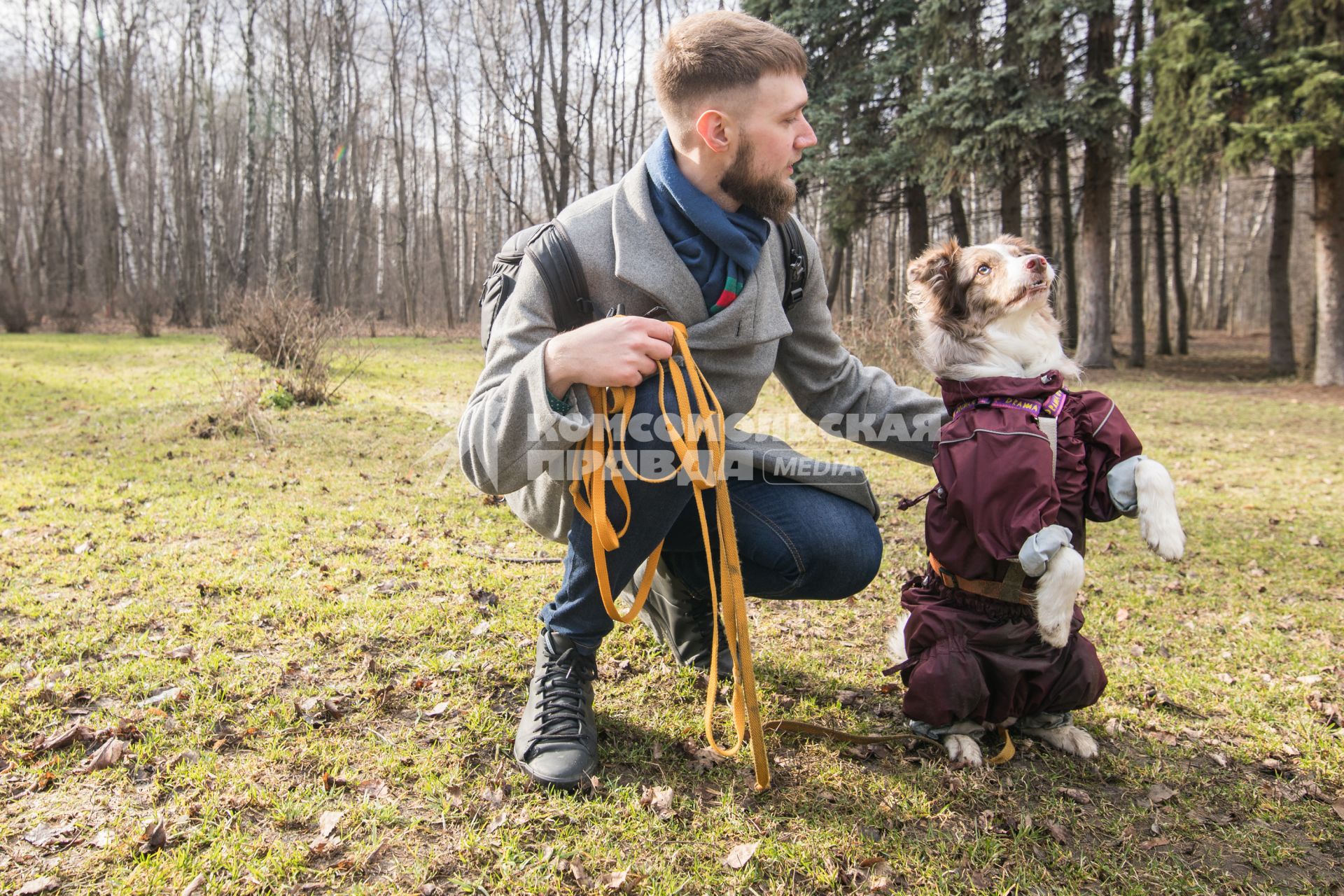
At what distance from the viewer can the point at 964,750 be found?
2268 millimetres

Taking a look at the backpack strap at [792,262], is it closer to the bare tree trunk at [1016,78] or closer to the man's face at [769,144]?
the man's face at [769,144]

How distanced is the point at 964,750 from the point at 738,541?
0.86 metres

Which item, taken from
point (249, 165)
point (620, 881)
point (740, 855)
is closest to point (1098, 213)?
point (740, 855)

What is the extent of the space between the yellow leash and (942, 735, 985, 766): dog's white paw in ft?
1.91

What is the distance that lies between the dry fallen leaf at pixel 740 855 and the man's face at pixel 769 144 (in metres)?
1.65

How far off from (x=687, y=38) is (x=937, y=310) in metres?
1.02

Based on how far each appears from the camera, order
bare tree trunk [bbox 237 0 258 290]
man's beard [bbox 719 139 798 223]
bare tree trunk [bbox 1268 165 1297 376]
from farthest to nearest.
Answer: bare tree trunk [bbox 237 0 258 290], bare tree trunk [bbox 1268 165 1297 376], man's beard [bbox 719 139 798 223]

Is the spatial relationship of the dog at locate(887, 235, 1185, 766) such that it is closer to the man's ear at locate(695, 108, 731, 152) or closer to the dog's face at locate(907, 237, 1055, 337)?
the dog's face at locate(907, 237, 1055, 337)

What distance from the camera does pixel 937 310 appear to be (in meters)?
2.26

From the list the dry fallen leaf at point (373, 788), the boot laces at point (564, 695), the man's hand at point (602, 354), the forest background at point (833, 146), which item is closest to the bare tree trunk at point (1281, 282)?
the forest background at point (833, 146)

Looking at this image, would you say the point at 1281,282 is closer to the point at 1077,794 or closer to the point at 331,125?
the point at 1077,794

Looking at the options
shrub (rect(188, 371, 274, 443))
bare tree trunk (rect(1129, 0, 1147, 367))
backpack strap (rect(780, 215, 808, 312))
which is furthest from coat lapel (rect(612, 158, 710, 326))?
bare tree trunk (rect(1129, 0, 1147, 367))

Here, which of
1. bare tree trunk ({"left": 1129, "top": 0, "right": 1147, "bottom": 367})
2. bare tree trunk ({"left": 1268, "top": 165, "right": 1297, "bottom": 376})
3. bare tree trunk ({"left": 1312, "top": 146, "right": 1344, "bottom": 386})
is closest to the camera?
bare tree trunk ({"left": 1312, "top": 146, "right": 1344, "bottom": 386})

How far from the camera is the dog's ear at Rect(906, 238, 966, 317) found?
2242mm
